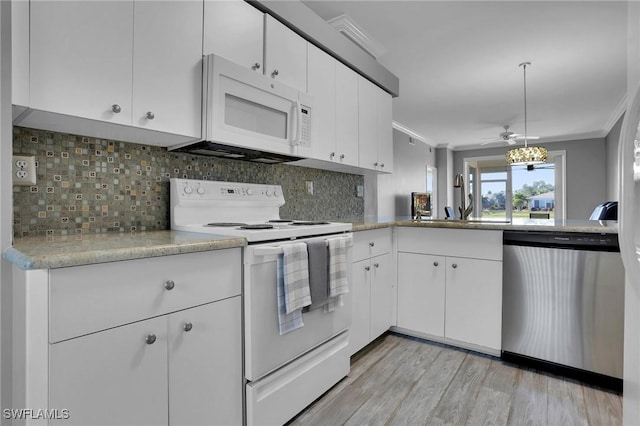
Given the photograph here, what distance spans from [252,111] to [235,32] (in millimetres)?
394

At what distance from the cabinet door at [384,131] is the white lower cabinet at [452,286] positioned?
2.43 feet

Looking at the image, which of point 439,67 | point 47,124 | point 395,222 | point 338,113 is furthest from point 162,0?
point 439,67

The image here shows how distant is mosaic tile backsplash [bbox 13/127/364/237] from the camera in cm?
140

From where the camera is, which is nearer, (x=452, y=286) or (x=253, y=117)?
(x=253, y=117)

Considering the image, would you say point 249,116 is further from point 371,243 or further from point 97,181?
point 371,243

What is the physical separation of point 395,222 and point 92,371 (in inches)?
81.7

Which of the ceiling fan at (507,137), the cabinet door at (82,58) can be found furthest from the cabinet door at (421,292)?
the ceiling fan at (507,137)

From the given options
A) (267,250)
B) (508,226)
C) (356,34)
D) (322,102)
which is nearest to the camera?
(267,250)

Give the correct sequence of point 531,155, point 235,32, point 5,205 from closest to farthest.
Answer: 1. point 5,205
2. point 235,32
3. point 531,155

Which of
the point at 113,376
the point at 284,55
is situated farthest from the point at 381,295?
the point at 113,376

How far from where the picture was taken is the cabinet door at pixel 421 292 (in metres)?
2.49

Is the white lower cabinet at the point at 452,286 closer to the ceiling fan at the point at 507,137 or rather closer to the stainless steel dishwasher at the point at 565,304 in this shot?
the stainless steel dishwasher at the point at 565,304

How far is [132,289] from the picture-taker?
41.9 inches

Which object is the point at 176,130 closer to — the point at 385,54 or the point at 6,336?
the point at 6,336
